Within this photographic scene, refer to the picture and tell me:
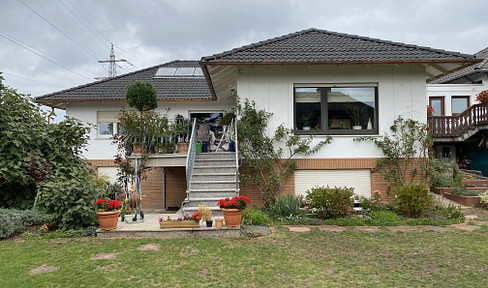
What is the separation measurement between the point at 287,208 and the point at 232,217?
1834 mm

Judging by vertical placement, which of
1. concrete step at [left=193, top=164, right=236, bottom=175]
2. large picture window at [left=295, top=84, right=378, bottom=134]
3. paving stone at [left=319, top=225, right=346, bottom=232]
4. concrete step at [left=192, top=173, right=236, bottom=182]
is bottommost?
paving stone at [left=319, top=225, right=346, bottom=232]

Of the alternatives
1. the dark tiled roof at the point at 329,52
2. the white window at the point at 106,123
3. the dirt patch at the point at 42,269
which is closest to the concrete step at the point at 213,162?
the dark tiled roof at the point at 329,52

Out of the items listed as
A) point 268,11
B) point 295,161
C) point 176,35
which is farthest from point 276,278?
point 176,35

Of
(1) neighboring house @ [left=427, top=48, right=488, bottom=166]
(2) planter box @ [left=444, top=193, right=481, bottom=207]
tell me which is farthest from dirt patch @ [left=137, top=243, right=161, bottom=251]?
(1) neighboring house @ [left=427, top=48, right=488, bottom=166]

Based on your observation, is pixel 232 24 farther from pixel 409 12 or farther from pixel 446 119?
pixel 446 119

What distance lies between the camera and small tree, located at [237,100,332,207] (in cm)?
877

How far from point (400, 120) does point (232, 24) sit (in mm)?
11308

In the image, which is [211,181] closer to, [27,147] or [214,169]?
[214,169]

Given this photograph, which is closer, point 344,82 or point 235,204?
point 235,204

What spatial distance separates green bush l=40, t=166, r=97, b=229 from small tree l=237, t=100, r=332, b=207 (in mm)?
3907

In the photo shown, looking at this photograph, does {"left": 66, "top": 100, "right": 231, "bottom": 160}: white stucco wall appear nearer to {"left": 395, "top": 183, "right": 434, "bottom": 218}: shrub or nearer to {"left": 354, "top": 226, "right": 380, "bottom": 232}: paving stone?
{"left": 395, "top": 183, "right": 434, "bottom": 218}: shrub

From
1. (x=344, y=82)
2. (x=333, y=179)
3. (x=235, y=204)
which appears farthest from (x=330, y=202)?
(x=344, y=82)

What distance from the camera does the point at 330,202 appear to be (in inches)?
286

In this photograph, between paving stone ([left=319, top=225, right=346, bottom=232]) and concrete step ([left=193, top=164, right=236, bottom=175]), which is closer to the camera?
paving stone ([left=319, top=225, right=346, bottom=232])
